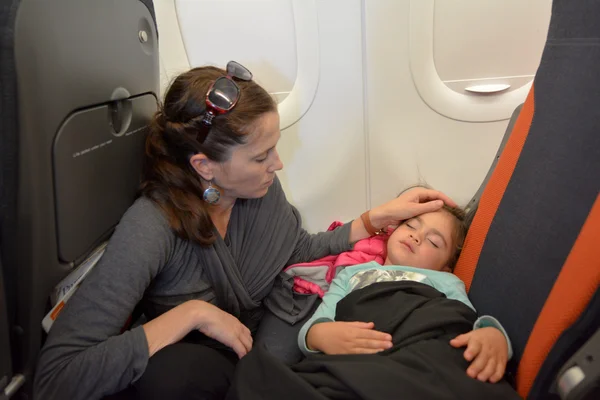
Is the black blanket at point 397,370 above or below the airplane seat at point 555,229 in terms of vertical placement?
below

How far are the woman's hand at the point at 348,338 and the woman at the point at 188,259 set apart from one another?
170 millimetres

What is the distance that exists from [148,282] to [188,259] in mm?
153

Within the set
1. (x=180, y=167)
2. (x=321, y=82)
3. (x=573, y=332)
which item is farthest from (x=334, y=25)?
(x=573, y=332)

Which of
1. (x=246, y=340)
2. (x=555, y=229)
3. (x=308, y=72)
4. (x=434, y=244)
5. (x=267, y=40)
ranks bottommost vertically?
(x=246, y=340)

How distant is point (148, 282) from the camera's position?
3.36 feet

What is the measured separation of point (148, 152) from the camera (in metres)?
1.19

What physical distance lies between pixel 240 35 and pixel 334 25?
31 cm

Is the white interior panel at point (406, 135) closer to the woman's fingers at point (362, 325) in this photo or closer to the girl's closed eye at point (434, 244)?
the girl's closed eye at point (434, 244)

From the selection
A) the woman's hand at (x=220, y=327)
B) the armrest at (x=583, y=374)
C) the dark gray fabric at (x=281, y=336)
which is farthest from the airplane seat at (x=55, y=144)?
the armrest at (x=583, y=374)

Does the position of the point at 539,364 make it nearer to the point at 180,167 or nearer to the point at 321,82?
the point at 180,167

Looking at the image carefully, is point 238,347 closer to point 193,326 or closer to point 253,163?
point 193,326

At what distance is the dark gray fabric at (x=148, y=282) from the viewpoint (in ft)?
2.97

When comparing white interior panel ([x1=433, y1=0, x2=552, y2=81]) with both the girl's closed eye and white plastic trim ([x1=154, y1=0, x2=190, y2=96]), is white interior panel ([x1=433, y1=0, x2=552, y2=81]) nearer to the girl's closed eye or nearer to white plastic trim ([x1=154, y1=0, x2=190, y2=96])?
the girl's closed eye

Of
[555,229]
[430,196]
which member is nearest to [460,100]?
[430,196]
